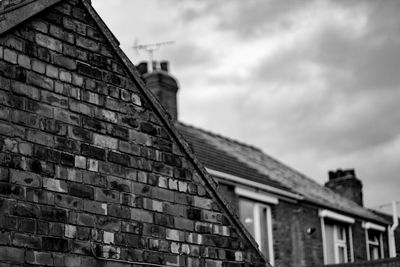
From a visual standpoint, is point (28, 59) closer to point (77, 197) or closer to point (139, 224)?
point (77, 197)

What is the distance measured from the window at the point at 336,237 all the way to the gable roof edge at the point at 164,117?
11.6 metres

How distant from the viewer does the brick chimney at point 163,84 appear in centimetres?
2344

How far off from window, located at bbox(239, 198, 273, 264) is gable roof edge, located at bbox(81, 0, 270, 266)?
29.2 ft

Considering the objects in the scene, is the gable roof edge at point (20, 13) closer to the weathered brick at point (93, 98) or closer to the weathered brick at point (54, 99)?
the weathered brick at point (54, 99)

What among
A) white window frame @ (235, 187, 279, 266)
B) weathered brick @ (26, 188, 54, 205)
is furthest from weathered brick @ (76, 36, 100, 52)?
white window frame @ (235, 187, 279, 266)

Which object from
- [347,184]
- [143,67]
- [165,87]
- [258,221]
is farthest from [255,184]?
[347,184]

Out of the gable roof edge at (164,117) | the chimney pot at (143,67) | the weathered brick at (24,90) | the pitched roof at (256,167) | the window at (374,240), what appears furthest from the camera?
the window at (374,240)

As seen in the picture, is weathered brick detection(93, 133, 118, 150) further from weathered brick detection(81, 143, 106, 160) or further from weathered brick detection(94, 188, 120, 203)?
weathered brick detection(94, 188, 120, 203)

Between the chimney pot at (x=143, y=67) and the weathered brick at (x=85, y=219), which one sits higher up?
the chimney pot at (x=143, y=67)

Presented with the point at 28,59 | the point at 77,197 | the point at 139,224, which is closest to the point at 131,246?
the point at 139,224

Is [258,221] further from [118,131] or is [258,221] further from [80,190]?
[80,190]

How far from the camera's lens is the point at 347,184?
93.0ft

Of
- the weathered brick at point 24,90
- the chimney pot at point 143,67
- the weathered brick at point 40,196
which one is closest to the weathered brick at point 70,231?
the weathered brick at point 40,196

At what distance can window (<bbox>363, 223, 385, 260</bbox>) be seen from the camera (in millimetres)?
24578
